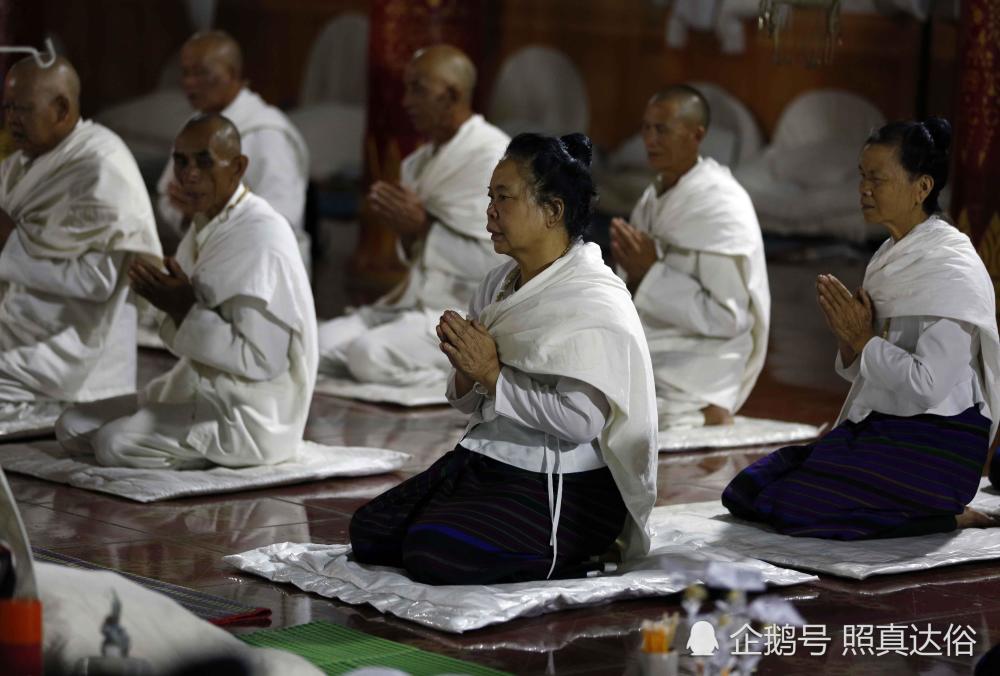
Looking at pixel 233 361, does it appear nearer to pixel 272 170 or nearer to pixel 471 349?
pixel 471 349

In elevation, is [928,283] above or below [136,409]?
above

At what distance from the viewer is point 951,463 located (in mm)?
5262

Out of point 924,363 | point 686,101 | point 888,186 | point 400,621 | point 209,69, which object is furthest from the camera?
point 209,69

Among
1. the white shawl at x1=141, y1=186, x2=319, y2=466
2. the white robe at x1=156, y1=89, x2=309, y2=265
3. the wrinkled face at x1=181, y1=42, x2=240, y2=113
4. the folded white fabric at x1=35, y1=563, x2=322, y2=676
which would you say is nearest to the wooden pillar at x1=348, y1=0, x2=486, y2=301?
the white robe at x1=156, y1=89, x2=309, y2=265

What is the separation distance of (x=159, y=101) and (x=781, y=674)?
11.2 m

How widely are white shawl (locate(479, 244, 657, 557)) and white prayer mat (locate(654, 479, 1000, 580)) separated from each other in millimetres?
532

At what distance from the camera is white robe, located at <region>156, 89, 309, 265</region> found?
8547 millimetres

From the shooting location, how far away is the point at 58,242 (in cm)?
679

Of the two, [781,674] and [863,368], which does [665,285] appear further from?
[781,674]

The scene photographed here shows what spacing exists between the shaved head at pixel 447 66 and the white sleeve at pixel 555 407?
12.1 feet

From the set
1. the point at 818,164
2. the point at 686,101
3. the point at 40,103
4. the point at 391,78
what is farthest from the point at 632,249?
the point at 818,164

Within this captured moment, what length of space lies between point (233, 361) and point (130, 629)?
271 cm

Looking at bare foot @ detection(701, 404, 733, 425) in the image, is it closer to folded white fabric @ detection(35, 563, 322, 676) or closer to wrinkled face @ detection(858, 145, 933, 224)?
wrinkled face @ detection(858, 145, 933, 224)

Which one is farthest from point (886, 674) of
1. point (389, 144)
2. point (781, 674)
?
point (389, 144)
